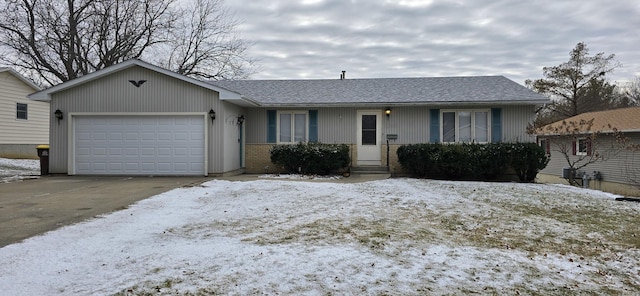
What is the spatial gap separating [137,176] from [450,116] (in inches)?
427

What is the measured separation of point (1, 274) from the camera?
12.8 ft

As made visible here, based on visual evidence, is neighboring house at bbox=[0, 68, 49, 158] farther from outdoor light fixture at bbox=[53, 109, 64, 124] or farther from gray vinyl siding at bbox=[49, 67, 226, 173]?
gray vinyl siding at bbox=[49, 67, 226, 173]

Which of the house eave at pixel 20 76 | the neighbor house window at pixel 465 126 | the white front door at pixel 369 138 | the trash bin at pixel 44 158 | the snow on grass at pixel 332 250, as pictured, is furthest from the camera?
the house eave at pixel 20 76

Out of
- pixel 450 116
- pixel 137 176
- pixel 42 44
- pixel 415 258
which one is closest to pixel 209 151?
pixel 137 176

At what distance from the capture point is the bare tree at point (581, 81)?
3023 centimetres

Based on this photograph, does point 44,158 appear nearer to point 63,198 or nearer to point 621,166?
point 63,198

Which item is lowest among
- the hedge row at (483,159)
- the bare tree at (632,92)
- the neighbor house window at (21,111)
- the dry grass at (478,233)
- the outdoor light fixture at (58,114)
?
the dry grass at (478,233)

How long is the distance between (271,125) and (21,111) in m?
15.3

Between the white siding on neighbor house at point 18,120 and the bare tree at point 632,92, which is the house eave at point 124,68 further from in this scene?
the bare tree at point 632,92

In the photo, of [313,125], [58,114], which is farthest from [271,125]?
[58,114]

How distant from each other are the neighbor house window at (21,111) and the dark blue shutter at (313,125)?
54.4 feet

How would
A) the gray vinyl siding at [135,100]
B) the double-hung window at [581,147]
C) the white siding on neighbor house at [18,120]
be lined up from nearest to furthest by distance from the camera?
the gray vinyl siding at [135,100] < the double-hung window at [581,147] < the white siding on neighbor house at [18,120]

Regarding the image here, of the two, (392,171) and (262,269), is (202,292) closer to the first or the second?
(262,269)

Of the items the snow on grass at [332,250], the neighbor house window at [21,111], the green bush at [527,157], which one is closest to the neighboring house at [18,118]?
the neighbor house window at [21,111]
